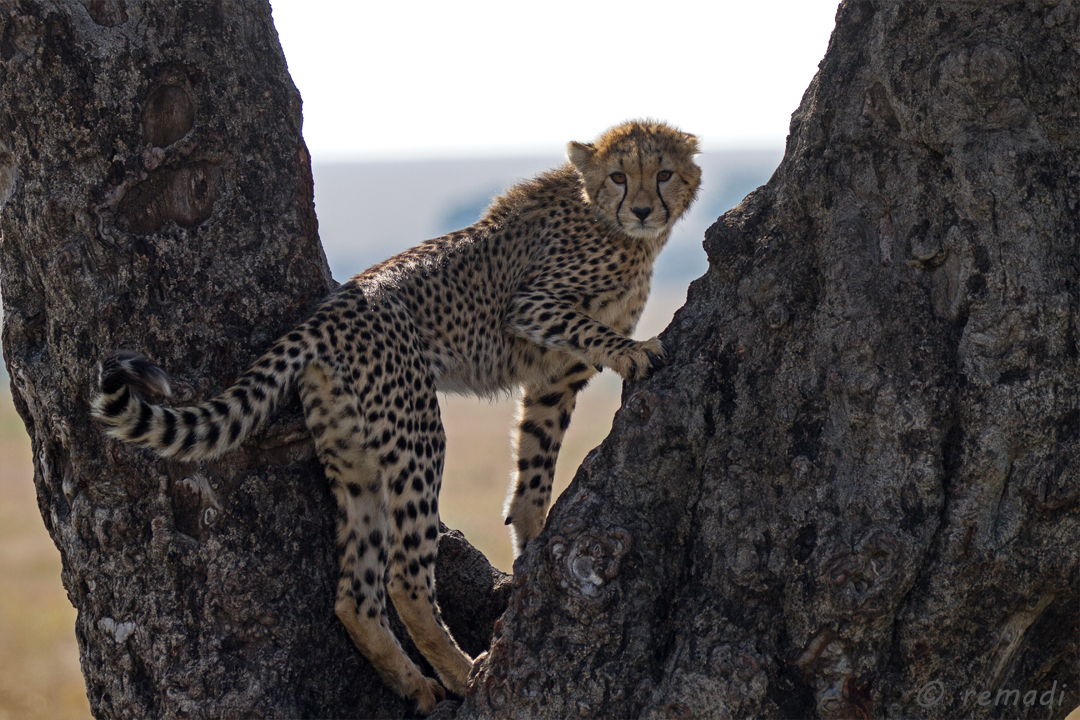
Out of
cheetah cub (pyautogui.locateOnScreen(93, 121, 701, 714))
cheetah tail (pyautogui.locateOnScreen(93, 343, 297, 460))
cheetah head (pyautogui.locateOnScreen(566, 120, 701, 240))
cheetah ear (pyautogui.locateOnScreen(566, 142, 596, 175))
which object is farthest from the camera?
cheetah ear (pyautogui.locateOnScreen(566, 142, 596, 175))

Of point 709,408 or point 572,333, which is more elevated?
point 572,333

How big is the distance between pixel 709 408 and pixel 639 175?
155 cm

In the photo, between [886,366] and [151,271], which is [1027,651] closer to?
[886,366]

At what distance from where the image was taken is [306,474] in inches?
94.7

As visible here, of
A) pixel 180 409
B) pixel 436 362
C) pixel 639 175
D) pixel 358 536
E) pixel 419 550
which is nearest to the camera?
pixel 180 409

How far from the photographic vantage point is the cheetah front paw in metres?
2.50

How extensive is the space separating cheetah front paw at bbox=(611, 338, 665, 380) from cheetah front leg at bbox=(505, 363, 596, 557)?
33.1 inches

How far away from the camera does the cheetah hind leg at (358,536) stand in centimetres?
240

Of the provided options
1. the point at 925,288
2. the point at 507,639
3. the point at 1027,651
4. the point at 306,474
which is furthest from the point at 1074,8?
the point at 306,474
